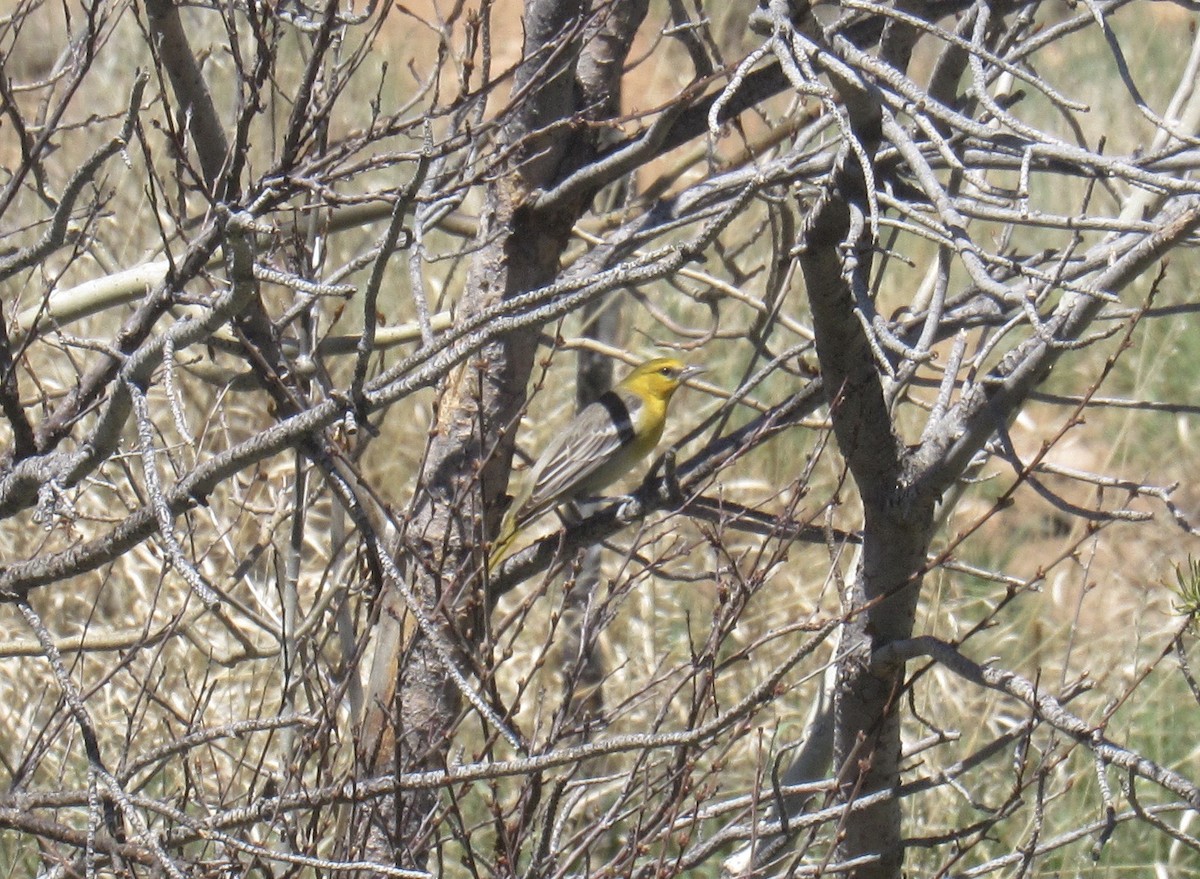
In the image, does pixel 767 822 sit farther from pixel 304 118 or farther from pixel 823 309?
pixel 304 118

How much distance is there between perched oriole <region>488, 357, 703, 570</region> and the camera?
235 inches

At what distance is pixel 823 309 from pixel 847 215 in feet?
0.85

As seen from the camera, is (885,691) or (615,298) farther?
(615,298)

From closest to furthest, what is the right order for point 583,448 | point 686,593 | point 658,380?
point 583,448, point 658,380, point 686,593

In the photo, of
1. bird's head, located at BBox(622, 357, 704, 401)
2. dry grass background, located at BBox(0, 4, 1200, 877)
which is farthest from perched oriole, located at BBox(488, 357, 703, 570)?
dry grass background, located at BBox(0, 4, 1200, 877)

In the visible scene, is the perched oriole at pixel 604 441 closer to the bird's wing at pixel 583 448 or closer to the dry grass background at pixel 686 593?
the bird's wing at pixel 583 448

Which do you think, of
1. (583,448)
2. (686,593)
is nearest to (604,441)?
(583,448)

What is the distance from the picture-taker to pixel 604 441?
20.2 feet

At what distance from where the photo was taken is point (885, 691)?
3.10 meters

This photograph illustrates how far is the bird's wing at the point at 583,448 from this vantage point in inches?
235

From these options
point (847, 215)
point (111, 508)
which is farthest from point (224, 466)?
point (111, 508)

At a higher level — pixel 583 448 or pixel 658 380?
pixel 658 380

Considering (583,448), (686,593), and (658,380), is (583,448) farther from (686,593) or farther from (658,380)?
(686,593)

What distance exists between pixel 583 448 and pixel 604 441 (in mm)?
101
